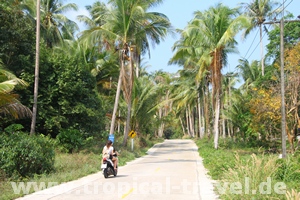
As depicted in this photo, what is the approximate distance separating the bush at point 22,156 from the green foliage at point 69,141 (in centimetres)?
743

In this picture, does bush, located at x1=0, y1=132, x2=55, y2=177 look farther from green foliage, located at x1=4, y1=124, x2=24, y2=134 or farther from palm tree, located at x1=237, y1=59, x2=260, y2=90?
palm tree, located at x1=237, y1=59, x2=260, y2=90

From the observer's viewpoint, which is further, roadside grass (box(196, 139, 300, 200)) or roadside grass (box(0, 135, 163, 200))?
roadside grass (box(0, 135, 163, 200))

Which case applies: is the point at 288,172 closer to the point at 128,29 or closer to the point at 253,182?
the point at 253,182

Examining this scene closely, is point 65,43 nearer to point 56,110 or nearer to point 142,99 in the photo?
point 142,99

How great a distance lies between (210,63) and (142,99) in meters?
9.66

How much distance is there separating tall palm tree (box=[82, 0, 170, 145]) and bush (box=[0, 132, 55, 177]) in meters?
11.7

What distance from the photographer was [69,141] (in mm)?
22625

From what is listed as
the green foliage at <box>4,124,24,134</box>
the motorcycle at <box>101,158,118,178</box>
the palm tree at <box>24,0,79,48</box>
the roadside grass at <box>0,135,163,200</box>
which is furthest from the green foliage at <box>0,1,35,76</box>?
the motorcycle at <box>101,158,118,178</box>

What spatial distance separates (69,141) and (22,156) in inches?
360

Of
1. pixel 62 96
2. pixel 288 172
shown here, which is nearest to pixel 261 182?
pixel 288 172

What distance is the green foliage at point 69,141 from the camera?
22438 millimetres

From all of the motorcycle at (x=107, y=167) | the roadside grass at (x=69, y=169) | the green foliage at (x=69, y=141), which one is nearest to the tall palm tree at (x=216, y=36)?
the roadside grass at (x=69, y=169)

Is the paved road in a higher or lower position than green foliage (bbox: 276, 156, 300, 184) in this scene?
lower

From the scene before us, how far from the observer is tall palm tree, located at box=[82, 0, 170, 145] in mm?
26203
